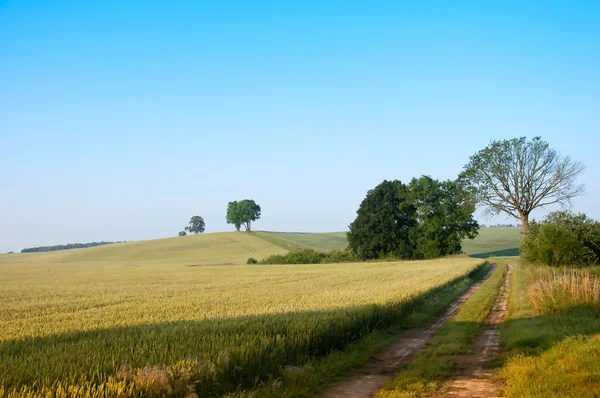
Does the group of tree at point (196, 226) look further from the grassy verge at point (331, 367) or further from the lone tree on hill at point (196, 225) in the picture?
the grassy verge at point (331, 367)

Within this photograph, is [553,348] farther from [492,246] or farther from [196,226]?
[196,226]

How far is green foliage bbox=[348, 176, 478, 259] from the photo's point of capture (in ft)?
243

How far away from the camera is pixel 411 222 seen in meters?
78.1

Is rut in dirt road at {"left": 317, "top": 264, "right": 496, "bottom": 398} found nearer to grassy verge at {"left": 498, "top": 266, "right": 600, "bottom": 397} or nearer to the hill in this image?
grassy verge at {"left": 498, "top": 266, "right": 600, "bottom": 397}

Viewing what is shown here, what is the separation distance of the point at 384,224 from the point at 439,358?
2575 inches

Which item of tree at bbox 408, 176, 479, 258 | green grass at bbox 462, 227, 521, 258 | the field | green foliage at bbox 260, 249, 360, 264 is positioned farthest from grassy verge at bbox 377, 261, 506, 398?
green grass at bbox 462, 227, 521, 258

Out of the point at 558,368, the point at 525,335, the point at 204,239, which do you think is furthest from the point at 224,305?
the point at 204,239

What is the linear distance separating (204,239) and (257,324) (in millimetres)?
113022

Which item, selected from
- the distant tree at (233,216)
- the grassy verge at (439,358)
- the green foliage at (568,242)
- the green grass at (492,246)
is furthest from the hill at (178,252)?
the grassy verge at (439,358)

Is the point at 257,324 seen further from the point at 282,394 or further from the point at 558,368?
the point at 558,368

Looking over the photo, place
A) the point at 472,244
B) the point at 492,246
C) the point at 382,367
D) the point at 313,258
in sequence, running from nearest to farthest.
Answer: the point at 382,367
the point at 313,258
the point at 492,246
the point at 472,244

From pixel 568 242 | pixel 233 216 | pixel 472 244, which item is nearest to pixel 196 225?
pixel 233 216

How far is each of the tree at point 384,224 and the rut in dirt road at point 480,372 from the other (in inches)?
2340

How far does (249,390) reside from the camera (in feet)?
27.9
